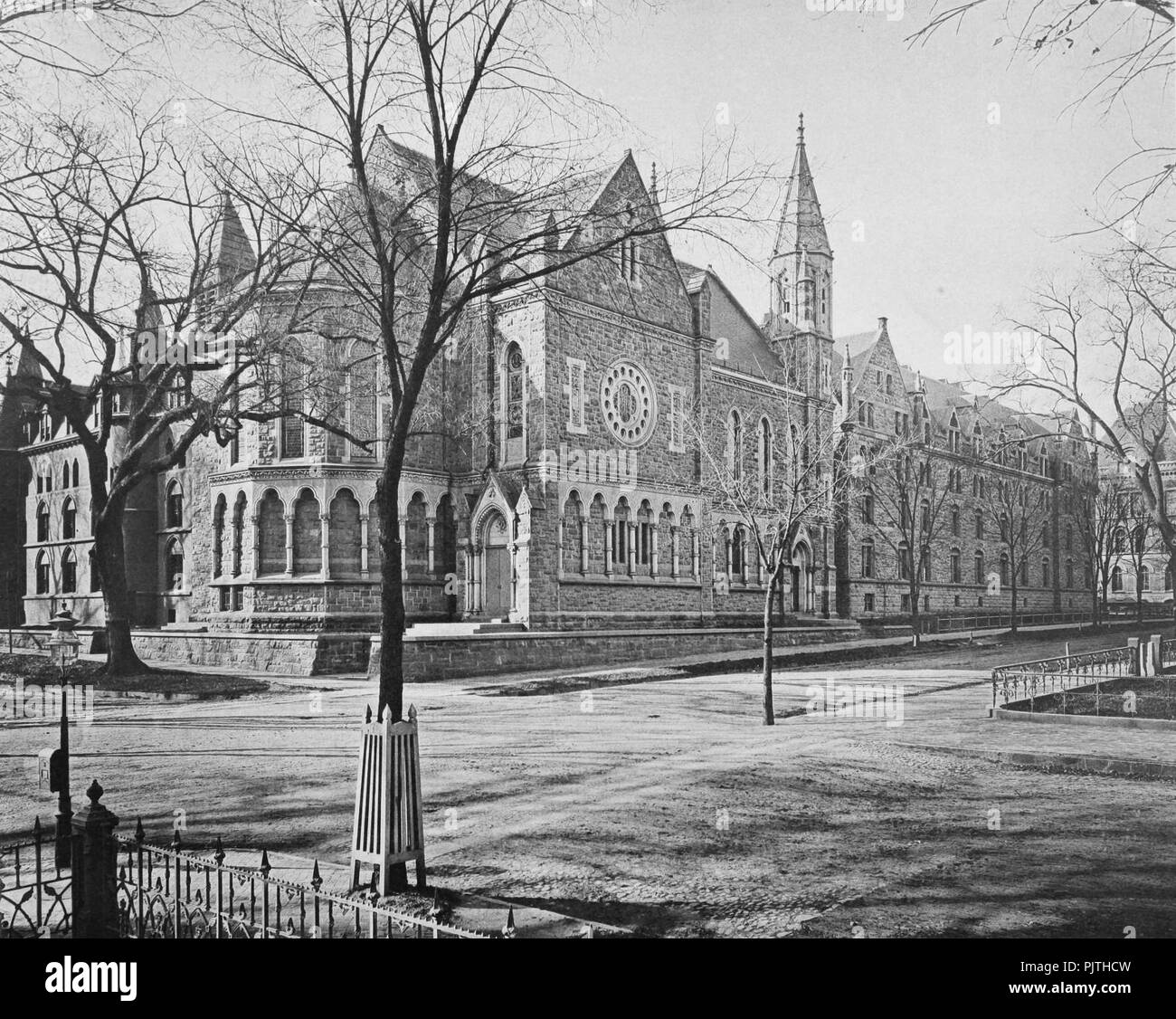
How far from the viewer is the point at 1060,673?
57.2 feet

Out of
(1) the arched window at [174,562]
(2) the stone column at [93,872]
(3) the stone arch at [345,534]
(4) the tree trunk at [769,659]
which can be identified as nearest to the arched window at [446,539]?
(3) the stone arch at [345,534]

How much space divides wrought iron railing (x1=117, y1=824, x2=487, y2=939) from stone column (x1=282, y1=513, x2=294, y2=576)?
22.6 metres

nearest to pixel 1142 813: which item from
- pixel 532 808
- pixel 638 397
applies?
pixel 532 808

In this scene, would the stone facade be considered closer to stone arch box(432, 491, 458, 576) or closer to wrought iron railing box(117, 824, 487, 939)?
stone arch box(432, 491, 458, 576)

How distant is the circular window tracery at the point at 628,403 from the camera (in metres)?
31.4

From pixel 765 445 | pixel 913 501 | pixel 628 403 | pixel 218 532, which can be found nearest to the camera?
pixel 218 532

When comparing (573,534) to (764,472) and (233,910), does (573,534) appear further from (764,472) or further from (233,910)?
(233,910)

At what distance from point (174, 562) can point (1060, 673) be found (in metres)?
34.5

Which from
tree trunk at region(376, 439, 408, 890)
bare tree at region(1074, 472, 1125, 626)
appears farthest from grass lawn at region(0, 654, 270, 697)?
bare tree at region(1074, 472, 1125, 626)

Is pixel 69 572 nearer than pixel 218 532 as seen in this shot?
No

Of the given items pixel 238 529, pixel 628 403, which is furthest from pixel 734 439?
pixel 238 529

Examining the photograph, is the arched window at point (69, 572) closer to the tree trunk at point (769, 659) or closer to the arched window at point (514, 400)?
the arched window at point (514, 400)

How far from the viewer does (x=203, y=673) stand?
2395 centimetres
